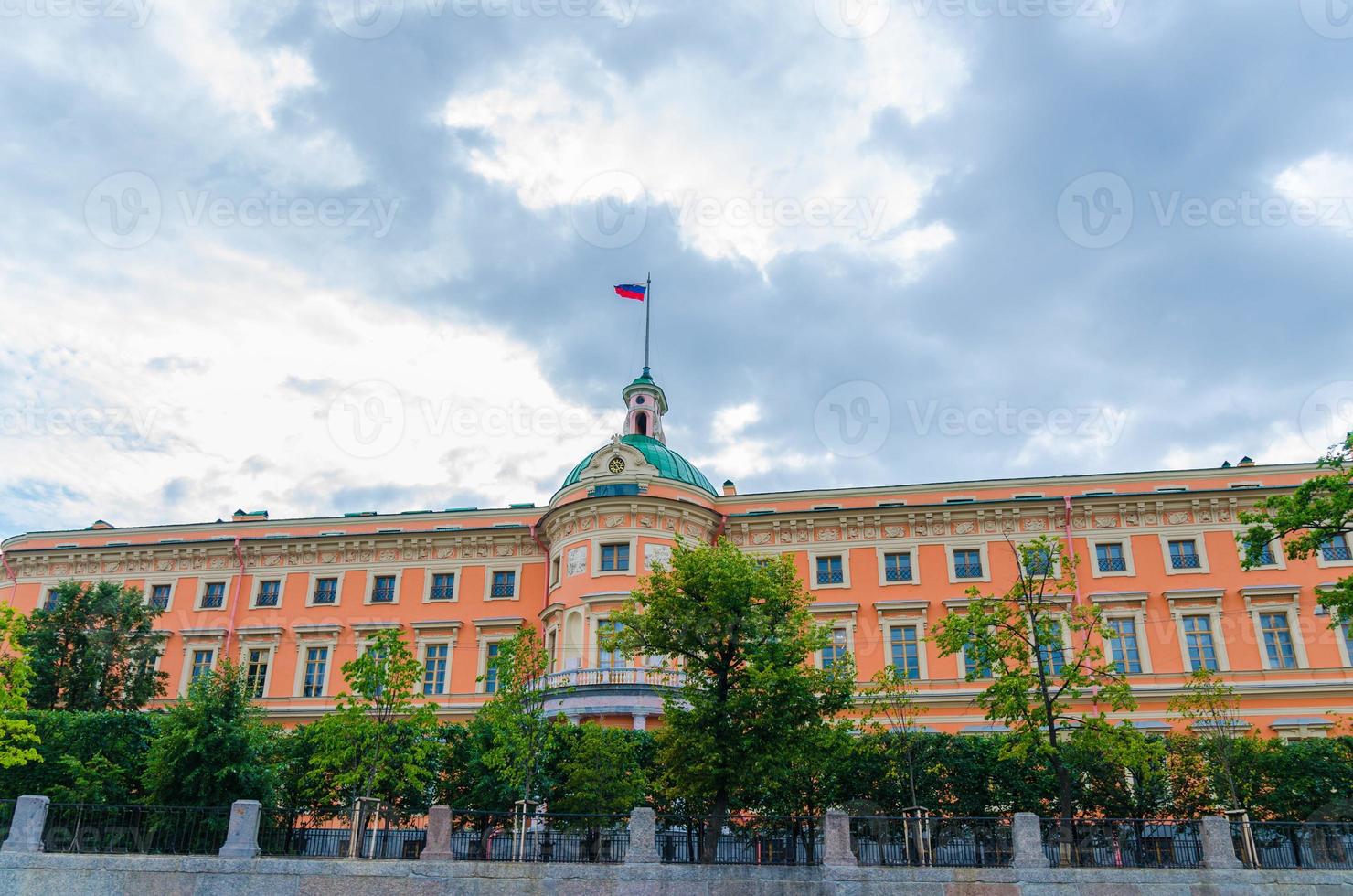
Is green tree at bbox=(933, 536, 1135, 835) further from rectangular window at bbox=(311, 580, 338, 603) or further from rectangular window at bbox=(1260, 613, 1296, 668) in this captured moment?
rectangular window at bbox=(311, 580, 338, 603)

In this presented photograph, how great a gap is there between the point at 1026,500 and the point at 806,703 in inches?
781

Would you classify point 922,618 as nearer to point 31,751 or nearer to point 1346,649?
point 1346,649

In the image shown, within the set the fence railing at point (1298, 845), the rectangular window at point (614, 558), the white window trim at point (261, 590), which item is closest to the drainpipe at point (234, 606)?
the white window trim at point (261, 590)

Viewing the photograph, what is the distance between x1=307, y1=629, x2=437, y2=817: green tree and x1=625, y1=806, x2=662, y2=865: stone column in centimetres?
763

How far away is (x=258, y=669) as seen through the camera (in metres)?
44.2

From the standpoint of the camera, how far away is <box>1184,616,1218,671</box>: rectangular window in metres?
38.1

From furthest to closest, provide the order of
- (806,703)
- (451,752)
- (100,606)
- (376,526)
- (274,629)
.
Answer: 1. (376,526)
2. (274,629)
3. (100,606)
4. (451,752)
5. (806,703)

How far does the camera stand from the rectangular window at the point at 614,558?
130ft

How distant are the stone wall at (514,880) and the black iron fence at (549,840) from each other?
1121 mm

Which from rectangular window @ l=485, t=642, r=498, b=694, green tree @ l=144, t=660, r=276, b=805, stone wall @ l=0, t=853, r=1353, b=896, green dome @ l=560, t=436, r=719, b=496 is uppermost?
green dome @ l=560, t=436, r=719, b=496

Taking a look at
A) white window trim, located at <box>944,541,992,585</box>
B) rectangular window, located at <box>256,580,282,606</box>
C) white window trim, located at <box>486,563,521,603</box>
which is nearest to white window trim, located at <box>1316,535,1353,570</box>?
Result: white window trim, located at <box>944,541,992,585</box>

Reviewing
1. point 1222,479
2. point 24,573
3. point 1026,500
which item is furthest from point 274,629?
point 1222,479

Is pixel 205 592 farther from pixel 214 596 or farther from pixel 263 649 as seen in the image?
pixel 263 649

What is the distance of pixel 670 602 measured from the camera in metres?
27.1
